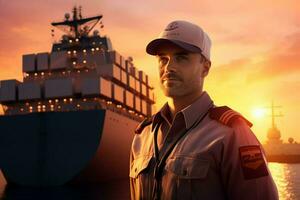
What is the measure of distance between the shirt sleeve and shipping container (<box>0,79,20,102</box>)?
38.8 meters

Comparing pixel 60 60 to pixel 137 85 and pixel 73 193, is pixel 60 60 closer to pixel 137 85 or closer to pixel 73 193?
pixel 137 85

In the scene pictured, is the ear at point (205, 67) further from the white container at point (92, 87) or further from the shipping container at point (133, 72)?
the shipping container at point (133, 72)

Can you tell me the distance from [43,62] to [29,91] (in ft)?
11.9

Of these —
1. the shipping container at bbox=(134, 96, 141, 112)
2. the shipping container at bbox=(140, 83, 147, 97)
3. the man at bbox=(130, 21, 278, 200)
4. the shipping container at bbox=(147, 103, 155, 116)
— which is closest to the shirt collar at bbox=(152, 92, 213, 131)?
the man at bbox=(130, 21, 278, 200)

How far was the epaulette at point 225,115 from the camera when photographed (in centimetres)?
215

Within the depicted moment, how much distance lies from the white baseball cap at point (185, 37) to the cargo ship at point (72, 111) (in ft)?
89.3

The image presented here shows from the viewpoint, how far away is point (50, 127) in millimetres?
30172

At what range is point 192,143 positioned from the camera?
216 centimetres

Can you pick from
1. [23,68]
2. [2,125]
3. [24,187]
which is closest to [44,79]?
[23,68]

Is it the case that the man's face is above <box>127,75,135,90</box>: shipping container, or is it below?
below

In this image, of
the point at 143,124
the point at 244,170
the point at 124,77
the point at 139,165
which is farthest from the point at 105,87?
the point at 244,170

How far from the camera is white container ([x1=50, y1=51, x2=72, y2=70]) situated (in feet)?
132

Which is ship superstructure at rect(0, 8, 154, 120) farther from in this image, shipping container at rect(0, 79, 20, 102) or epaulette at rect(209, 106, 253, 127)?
epaulette at rect(209, 106, 253, 127)

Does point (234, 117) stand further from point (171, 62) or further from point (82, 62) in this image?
point (82, 62)
